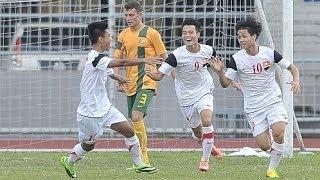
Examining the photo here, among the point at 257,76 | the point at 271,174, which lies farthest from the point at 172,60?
the point at 271,174

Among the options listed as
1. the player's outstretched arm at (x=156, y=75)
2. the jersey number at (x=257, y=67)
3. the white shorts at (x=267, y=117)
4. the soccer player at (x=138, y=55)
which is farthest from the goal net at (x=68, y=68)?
the jersey number at (x=257, y=67)

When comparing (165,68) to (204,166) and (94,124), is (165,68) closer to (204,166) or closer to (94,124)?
(204,166)

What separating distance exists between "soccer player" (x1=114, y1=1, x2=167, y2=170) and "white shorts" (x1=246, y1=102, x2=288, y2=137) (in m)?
1.64

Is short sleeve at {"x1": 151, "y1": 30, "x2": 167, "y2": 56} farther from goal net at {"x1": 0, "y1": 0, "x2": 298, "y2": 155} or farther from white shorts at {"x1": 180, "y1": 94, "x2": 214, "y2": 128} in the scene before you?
goal net at {"x1": 0, "y1": 0, "x2": 298, "y2": 155}

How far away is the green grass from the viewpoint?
13.7m

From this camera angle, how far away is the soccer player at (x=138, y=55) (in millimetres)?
15023

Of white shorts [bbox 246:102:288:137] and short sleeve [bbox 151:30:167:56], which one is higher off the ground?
short sleeve [bbox 151:30:167:56]

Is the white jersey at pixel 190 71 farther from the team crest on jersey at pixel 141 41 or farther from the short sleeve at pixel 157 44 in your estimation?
the team crest on jersey at pixel 141 41

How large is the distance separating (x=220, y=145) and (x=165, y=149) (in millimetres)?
973

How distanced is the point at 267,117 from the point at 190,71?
60.0 inches

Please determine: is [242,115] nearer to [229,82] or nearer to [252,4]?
[252,4]

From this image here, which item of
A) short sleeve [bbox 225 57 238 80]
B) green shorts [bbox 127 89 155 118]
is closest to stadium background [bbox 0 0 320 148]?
green shorts [bbox 127 89 155 118]

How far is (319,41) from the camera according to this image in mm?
20609

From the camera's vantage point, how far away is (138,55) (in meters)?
15.3
